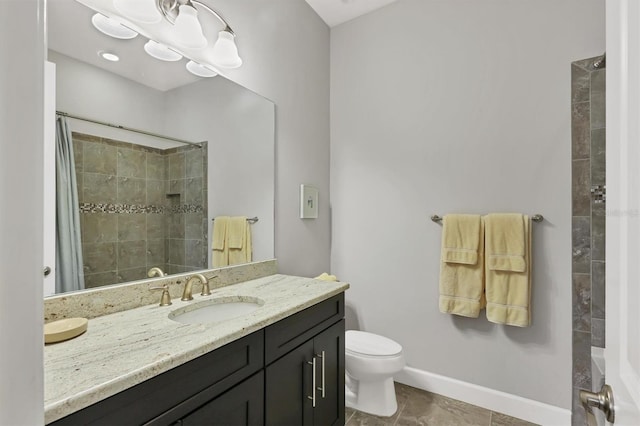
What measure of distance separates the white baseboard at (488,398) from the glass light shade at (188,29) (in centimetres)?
242

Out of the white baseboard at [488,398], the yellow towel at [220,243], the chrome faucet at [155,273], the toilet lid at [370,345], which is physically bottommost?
the white baseboard at [488,398]

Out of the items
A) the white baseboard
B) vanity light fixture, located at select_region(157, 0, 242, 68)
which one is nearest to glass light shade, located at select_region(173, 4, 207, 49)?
vanity light fixture, located at select_region(157, 0, 242, 68)

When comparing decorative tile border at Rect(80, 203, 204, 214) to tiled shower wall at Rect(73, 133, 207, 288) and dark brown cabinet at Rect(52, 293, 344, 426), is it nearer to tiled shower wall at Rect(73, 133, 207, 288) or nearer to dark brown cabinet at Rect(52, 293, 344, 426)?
tiled shower wall at Rect(73, 133, 207, 288)

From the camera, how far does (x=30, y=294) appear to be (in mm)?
342

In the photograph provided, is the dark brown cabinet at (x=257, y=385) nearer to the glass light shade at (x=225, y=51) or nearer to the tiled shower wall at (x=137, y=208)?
the tiled shower wall at (x=137, y=208)

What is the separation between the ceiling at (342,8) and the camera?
232 cm

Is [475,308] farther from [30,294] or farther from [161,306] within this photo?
[30,294]

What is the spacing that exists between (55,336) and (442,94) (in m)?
2.35

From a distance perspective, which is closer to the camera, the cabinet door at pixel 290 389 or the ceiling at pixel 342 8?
the cabinet door at pixel 290 389

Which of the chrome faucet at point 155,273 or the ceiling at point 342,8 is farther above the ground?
the ceiling at point 342,8

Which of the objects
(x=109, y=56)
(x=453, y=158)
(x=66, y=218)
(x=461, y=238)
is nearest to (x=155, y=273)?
(x=66, y=218)

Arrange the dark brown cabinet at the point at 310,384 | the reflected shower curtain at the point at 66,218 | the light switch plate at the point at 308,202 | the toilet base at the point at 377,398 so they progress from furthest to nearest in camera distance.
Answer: the light switch plate at the point at 308,202
the toilet base at the point at 377,398
the dark brown cabinet at the point at 310,384
the reflected shower curtain at the point at 66,218

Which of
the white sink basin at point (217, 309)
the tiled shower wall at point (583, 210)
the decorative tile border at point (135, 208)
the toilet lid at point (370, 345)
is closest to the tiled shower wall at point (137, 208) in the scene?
the decorative tile border at point (135, 208)
